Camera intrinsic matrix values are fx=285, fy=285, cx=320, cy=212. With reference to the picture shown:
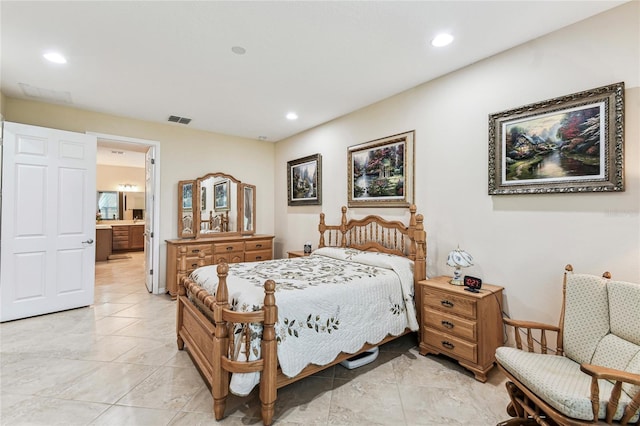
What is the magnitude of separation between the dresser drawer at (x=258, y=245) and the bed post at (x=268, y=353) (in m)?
3.37

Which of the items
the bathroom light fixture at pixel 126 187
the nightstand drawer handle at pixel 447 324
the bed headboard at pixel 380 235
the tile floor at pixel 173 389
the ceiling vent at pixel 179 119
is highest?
the ceiling vent at pixel 179 119

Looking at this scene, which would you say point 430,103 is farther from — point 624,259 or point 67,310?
point 67,310

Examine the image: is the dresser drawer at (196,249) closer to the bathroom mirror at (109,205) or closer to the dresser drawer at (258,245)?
the dresser drawer at (258,245)

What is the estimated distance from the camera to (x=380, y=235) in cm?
372

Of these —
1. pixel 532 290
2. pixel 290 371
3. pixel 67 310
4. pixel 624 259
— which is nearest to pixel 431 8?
pixel 624 259

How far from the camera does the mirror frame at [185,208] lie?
192 inches

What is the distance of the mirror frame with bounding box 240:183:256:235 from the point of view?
216 inches

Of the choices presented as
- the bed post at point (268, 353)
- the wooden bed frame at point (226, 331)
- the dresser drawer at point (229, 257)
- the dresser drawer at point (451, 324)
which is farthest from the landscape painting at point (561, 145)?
the dresser drawer at point (229, 257)

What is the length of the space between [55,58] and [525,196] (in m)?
4.54

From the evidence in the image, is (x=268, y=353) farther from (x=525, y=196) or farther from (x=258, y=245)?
(x=258, y=245)

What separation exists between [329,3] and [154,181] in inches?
156

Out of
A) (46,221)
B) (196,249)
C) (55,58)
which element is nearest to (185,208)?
(196,249)

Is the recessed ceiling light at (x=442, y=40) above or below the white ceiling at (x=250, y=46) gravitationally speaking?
below

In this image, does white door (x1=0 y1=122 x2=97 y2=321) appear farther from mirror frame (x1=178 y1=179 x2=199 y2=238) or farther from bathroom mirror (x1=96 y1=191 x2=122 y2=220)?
bathroom mirror (x1=96 y1=191 x2=122 y2=220)
